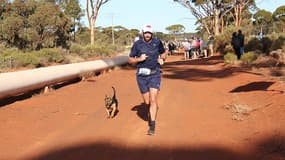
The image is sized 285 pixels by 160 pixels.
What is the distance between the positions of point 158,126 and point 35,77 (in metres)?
6.45

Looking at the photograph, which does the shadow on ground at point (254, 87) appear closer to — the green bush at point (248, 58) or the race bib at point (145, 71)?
the race bib at point (145, 71)

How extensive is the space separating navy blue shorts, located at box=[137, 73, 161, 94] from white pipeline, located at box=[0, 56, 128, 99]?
4.88m

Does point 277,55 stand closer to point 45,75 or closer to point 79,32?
point 45,75

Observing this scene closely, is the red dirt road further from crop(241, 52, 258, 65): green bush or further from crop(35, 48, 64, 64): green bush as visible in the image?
crop(35, 48, 64, 64): green bush

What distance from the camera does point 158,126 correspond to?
9078 mm

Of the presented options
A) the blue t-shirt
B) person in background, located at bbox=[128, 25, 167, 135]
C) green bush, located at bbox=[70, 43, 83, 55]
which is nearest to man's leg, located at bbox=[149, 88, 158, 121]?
person in background, located at bbox=[128, 25, 167, 135]

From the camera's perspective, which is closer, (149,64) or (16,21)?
(149,64)

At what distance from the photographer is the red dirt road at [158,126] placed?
717 cm

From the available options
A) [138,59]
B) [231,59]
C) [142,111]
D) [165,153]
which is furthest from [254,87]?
[231,59]

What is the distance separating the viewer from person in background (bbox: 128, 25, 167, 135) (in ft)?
27.4

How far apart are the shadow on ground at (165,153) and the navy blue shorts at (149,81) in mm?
1373

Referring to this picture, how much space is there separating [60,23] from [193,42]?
14.3m

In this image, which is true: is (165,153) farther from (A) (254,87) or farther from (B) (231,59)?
(B) (231,59)

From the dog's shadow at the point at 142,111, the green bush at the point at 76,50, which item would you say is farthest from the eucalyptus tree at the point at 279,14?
the dog's shadow at the point at 142,111
